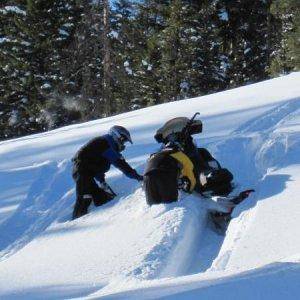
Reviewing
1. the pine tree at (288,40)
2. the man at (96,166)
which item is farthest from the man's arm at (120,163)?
the pine tree at (288,40)

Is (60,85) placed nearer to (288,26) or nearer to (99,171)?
(288,26)

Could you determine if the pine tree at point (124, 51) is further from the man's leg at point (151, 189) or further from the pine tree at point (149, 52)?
the man's leg at point (151, 189)

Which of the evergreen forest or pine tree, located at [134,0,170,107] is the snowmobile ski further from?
pine tree, located at [134,0,170,107]

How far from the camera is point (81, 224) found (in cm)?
767

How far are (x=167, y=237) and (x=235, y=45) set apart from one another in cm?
2503

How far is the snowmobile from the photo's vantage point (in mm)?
7152

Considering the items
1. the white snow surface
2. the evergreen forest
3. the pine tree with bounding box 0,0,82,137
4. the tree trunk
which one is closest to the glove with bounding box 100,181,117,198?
the white snow surface

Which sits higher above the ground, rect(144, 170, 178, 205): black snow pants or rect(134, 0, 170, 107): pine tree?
rect(134, 0, 170, 107): pine tree

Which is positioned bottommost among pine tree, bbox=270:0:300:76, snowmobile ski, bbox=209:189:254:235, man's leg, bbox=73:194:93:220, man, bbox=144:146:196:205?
snowmobile ski, bbox=209:189:254:235

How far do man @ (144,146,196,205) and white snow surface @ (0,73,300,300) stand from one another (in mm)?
134

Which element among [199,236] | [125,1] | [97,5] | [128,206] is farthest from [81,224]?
[125,1]

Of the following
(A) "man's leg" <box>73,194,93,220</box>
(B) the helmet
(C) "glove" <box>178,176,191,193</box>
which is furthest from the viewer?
(B) the helmet

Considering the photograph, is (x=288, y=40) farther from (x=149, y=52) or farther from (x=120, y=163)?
(x=120, y=163)

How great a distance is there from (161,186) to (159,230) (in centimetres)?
→ 75
